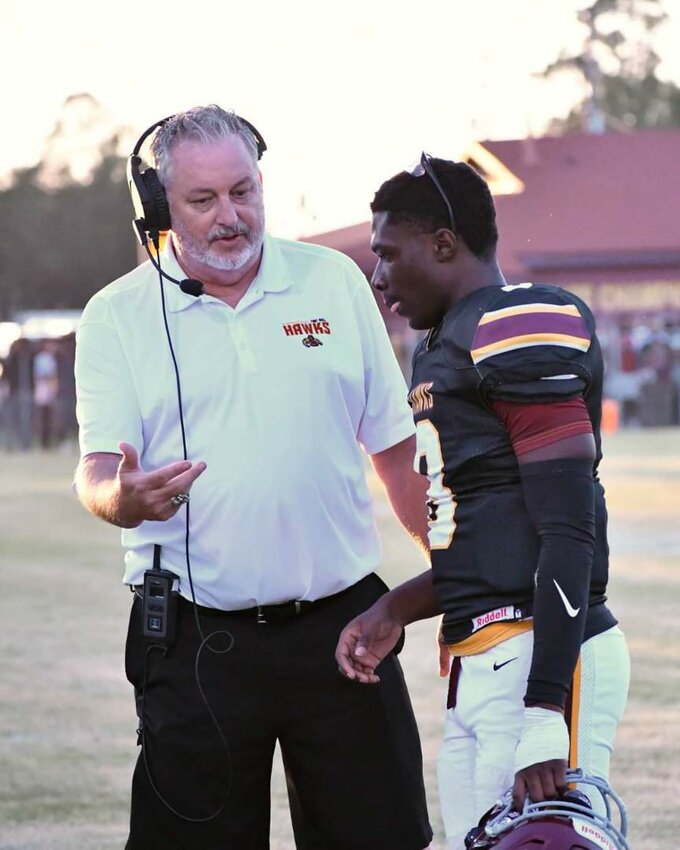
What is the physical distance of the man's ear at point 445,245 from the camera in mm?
3842

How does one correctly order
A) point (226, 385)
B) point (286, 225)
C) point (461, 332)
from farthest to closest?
point (286, 225), point (226, 385), point (461, 332)

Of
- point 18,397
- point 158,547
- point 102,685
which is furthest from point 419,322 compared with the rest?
point 18,397

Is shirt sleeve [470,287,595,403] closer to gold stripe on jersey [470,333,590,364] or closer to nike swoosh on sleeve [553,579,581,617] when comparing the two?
gold stripe on jersey [470,333,590,364]

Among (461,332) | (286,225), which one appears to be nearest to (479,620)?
(461,332)

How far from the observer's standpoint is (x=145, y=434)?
14.8 feet

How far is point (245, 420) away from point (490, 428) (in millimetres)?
900

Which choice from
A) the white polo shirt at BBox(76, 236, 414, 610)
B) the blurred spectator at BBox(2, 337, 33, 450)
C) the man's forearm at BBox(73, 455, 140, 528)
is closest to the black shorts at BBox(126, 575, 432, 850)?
the white polo shirt at BBox(76, 236, 414, 610)

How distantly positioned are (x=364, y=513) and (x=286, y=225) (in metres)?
62.6

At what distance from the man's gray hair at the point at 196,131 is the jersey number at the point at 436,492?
1040 mm

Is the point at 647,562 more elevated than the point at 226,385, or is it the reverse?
the point at 226,385

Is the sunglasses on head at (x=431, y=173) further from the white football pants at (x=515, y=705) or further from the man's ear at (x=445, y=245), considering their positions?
the white football pants at (x=515, y=705)

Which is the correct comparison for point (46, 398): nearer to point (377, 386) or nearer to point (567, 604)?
point (377, 386)

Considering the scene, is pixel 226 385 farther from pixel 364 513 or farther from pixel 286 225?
pixel 286 225

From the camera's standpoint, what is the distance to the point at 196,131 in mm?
4508
